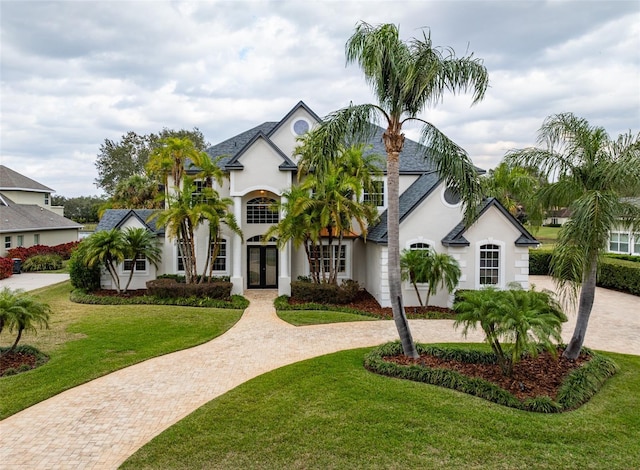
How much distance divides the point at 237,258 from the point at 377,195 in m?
8.17

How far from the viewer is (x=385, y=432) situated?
256 inches

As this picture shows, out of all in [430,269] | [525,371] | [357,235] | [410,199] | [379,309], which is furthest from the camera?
[357,235]

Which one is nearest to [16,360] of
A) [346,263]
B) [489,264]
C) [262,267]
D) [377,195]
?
[262,267]

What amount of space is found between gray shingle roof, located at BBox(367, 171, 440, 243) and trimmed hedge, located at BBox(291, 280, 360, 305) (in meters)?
2.69

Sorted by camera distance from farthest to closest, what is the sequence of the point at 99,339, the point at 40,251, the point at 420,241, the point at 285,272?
the point at 40,251 < the point at 285,272 < the point at 420,241 < the point at 99,339

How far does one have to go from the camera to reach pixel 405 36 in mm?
9383

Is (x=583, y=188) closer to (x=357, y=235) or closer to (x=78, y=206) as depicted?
(x=357, y=235)

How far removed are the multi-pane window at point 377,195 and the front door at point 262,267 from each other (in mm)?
5908

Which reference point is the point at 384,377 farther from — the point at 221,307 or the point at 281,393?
the point at 221,307

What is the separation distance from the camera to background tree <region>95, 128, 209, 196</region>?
57.0 metres

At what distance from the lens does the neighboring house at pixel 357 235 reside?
650 inches

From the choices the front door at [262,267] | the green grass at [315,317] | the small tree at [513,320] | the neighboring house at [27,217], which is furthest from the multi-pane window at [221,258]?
the neighboring house at [27,217]

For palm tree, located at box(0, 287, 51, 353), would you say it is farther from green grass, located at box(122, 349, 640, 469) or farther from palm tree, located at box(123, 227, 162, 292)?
palm tree, located at box(123, 227, 162, 292)

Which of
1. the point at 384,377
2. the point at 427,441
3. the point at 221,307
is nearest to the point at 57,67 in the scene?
the point at 221,307
